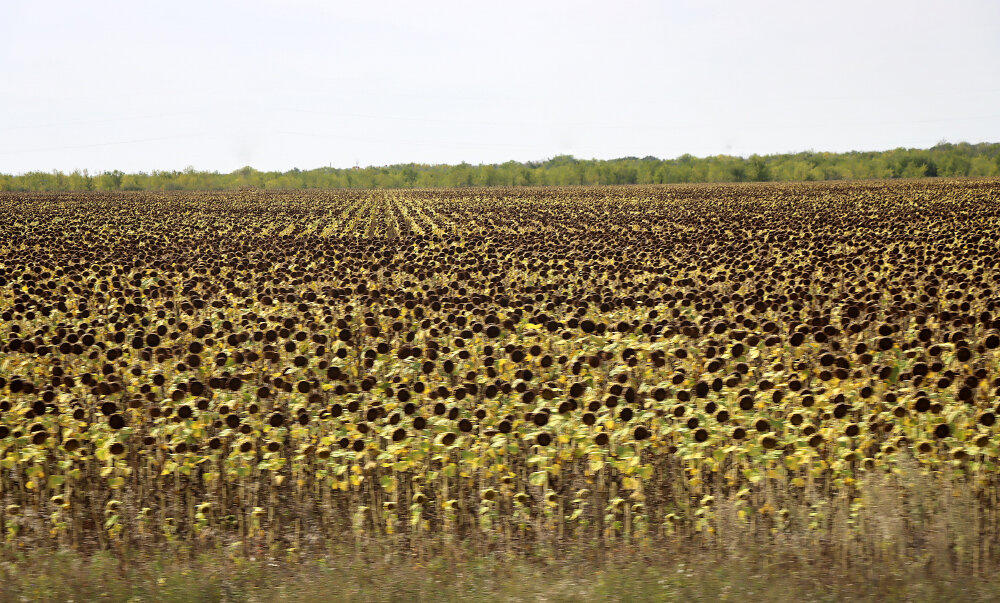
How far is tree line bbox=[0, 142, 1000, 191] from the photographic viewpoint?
456ft

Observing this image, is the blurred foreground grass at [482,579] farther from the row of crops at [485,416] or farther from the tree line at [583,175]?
the tree line at [583,175]

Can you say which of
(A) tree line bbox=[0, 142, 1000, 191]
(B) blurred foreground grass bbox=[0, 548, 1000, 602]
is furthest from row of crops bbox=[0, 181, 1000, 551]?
(A) tree line bbox=[0, 142, 1000, 191]

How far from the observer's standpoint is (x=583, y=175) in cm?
15575

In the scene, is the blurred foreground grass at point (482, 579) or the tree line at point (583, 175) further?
the tree line at point (583, 175)

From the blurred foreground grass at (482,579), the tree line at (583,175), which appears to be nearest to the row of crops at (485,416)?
the blurred foreground grass at (482,579)

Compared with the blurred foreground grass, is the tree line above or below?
above

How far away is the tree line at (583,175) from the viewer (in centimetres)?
13912

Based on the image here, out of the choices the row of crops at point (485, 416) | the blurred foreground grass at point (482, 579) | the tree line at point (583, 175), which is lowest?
the blurred foreground grass at point (482, 579)

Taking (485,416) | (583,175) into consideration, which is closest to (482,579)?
(485,416)

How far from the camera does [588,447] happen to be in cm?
668

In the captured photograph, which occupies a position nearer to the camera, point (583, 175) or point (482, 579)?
point (482, 579)

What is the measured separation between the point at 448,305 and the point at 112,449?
20.5ft

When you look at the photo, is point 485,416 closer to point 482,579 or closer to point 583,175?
point 482,579

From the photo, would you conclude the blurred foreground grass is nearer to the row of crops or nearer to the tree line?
the row of crops
